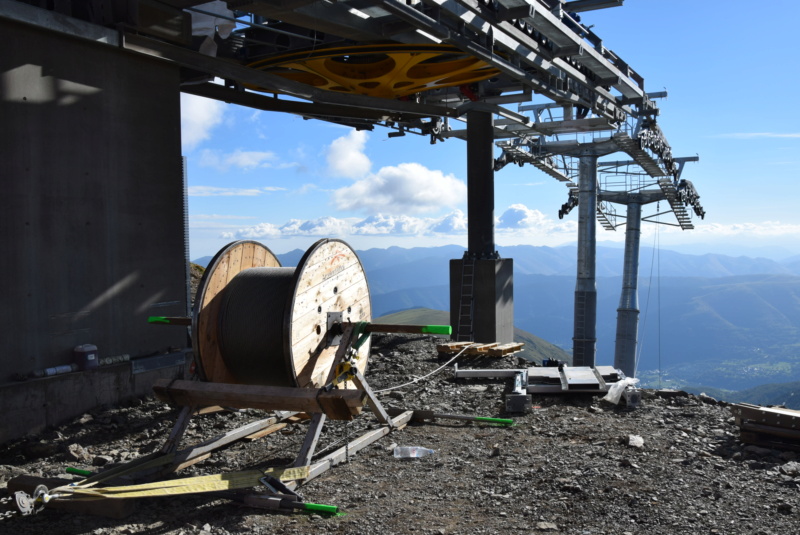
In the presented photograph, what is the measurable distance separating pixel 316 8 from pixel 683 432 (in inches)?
329

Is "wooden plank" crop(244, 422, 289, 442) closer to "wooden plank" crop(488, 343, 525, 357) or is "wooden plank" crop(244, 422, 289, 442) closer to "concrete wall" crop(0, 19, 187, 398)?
"concrete wall" crop(0, 19, 187, 398)

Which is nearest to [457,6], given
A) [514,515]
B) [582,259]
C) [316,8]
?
[316,8]

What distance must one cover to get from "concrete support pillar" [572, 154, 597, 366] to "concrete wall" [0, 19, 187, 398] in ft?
87.8

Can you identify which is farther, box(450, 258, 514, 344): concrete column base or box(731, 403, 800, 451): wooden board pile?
box(450, 258, 514, 344): concrete column base

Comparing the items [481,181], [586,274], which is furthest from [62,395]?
[586,274]

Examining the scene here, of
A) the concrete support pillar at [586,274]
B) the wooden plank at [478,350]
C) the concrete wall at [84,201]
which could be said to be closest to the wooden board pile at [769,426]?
the wooden plank at [478,350]

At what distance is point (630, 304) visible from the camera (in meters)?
44.1

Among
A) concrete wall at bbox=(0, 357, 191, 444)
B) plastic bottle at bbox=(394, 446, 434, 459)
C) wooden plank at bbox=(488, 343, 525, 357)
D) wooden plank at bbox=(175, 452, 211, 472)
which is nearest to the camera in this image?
wooden plank at bbox=(175, 452, 211, 472)

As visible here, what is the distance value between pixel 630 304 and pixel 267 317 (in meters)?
40.1

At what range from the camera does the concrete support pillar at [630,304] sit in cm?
4322

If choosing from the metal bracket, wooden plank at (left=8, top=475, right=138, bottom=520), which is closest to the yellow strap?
wooden plank at (left=8, top=475, right=138, bottom=520)

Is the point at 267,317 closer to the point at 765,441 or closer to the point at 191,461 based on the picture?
the point at 191,461

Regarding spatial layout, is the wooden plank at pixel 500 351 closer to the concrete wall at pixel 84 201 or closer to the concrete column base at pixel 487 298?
the concrete column base at pixel 487 298

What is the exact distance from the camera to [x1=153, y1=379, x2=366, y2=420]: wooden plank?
6.66m
